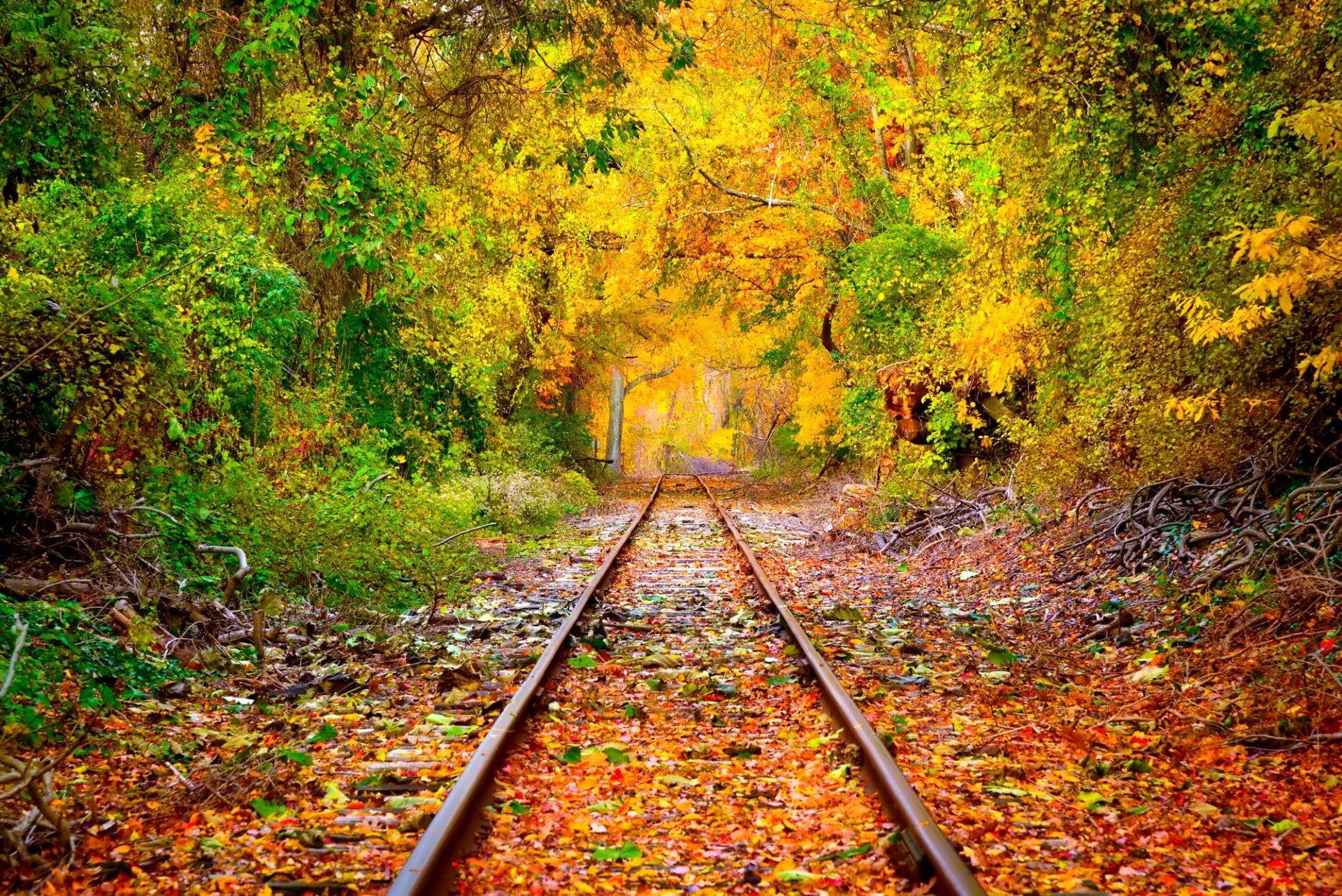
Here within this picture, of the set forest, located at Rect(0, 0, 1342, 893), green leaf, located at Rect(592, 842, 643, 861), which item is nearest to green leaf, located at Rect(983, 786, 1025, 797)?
forest, located at Rect(0, 0, 1342, 893)

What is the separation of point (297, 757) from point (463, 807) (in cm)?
141

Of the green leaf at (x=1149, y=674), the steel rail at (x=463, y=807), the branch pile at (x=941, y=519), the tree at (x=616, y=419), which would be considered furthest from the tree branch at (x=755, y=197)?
the tree at (x=616, y=419)

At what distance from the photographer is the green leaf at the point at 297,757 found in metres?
5.27

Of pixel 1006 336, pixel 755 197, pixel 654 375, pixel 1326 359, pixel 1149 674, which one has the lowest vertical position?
pixel 654 375

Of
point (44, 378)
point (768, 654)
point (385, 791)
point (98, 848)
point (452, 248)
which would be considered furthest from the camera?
point (452, 248)

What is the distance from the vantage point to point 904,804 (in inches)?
169

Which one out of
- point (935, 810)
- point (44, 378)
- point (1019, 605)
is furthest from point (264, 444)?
point (935, 810)

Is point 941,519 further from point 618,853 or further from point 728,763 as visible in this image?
point 618,853

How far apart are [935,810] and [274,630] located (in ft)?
18.2

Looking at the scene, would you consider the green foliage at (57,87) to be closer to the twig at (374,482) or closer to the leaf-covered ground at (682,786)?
the twig at (374,482)

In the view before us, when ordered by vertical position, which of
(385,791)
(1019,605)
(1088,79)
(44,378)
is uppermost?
(1088,79)

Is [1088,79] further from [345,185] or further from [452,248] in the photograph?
[452,248]

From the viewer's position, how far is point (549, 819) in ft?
15.2

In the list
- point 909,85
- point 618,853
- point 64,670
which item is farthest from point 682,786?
point 909,85
